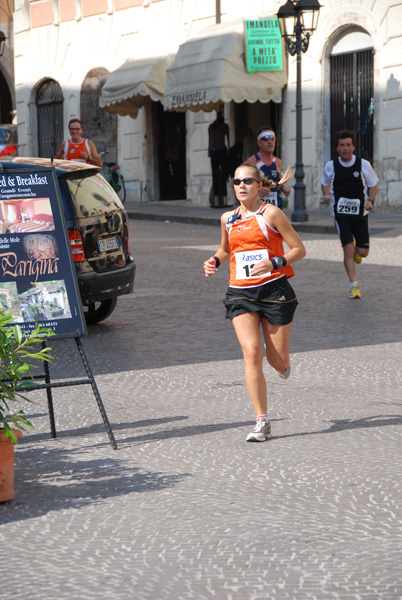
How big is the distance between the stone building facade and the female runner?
1771 cm

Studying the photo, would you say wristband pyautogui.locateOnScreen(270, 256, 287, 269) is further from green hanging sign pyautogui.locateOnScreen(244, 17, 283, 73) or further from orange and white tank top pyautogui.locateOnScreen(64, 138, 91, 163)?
green hanging sign pyautogui.locateOnScreen(244, 17, 283, 73)

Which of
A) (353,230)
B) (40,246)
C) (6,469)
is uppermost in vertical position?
(40,246)

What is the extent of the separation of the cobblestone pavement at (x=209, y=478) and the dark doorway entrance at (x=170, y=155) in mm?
20366

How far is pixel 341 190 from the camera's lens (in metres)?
12.5

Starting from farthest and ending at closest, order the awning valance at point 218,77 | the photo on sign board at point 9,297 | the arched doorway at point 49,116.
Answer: the arched doorway at point 49,116, the awning valance at point 218,77, the photo on sign board at point 9,297

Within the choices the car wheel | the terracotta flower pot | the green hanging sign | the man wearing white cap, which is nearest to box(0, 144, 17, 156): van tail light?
the green hanging sign

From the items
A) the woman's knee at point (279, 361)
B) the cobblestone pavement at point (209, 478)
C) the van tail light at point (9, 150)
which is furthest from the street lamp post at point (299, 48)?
the woman's knee at point (279, 361)

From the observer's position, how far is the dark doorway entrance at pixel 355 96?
24.2m

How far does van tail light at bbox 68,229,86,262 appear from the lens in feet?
32.1

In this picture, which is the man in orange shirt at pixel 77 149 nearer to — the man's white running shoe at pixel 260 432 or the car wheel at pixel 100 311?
the car wheel at pixel 100 311

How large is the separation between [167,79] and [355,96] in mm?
5144

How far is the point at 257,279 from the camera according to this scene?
6367mm

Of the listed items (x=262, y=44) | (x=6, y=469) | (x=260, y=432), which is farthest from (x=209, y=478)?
(x=262, y=44)

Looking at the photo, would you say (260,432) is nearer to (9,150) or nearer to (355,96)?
Answer: (355,96)
